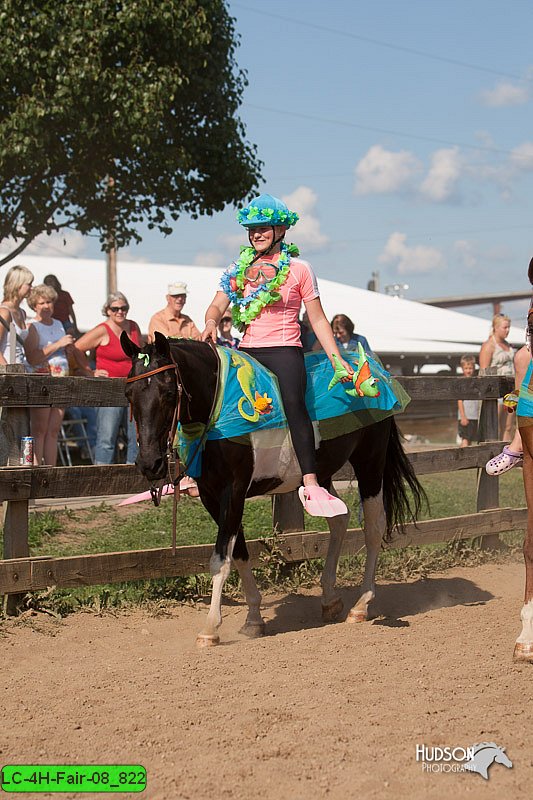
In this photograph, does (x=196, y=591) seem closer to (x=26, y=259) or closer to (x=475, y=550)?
(x=475, y=550)

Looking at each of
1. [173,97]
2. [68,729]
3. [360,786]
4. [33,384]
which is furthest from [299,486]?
[173,97]

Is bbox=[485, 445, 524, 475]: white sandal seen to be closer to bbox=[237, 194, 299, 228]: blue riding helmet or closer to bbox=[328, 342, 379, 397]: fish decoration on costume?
bbox=[328, 342, 379, 397]: fish decoration on costume

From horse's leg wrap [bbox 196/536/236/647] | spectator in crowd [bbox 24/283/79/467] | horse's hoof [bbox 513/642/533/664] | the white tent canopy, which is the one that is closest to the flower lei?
horse's leg wrap [bbox 196/536/236/647]

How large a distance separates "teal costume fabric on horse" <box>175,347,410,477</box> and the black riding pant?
5cm

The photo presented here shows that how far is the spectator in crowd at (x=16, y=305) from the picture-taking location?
8.56 m

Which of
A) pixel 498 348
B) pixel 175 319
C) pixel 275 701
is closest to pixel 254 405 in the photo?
pixel 275 701

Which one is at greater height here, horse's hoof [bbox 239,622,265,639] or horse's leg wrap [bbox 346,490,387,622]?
horse's leg wrap [bbox 346,490,387,622]

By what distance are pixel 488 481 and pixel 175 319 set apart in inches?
133

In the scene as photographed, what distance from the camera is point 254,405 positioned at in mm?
5508

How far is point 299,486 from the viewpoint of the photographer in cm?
595

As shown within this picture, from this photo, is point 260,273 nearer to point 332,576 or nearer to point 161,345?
point 161,345

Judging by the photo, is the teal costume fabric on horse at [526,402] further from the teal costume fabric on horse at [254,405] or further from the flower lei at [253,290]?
the flower lei at [253,290]
